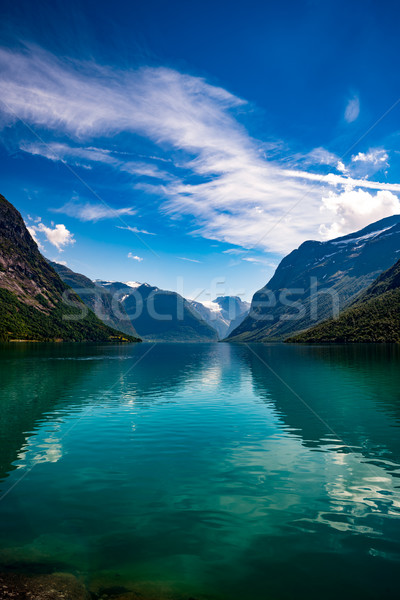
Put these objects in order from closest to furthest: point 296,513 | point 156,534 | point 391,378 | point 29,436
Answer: point 156,534 < point 296,513 < point 29,436 < point 391,378

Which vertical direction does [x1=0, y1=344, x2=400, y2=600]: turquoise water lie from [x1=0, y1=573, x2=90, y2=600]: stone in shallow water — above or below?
below

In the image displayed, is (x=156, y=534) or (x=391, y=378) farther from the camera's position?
(x=391, y=378)

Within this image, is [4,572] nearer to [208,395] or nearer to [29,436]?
[29,436]

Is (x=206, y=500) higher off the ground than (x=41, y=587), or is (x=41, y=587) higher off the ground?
(x=41, y=587)

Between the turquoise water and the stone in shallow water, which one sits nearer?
the stone in shallow water

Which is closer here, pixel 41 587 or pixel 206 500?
pixel 41 587

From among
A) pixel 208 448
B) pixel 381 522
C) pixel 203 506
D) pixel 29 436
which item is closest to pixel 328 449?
pixel 208 448

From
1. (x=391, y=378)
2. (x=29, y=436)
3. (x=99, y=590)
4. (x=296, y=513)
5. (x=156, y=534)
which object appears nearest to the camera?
(x=99, y=590)

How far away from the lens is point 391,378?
244ft

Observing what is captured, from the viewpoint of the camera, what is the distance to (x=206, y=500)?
1939 cm

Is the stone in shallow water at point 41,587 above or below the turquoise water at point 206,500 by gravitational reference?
above

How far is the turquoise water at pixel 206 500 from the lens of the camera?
1289 centimetres

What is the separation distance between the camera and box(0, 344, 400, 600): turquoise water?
42.3 feet

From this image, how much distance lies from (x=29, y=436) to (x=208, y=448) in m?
15.9
